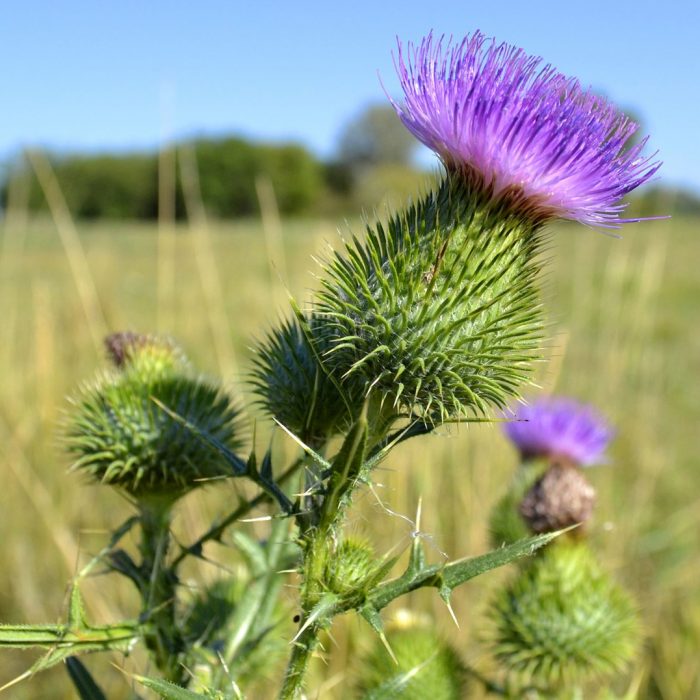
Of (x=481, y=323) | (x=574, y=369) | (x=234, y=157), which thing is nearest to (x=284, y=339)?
(x=481, y=323)

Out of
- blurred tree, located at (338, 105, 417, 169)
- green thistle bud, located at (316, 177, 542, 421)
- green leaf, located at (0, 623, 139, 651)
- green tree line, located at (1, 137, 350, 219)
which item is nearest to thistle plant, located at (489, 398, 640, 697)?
green thistle bud, located at (316, 177, 542, 421)

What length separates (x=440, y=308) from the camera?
1.63m

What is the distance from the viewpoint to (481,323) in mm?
1658

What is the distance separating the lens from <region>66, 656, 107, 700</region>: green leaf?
5.60 feet

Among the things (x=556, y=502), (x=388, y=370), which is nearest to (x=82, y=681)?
(x=388, y=370)

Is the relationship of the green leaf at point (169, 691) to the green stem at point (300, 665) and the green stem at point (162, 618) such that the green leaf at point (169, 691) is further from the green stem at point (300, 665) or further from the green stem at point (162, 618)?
the green stem at point (162, 618)

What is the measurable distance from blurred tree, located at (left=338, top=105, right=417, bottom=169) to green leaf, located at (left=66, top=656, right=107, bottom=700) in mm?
48810

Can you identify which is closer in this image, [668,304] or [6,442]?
[6,442]

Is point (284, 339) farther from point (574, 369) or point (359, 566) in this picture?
point (574, 369)

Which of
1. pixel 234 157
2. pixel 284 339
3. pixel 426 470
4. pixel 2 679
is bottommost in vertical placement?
pixel 2 679

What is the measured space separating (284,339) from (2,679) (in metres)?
3.17

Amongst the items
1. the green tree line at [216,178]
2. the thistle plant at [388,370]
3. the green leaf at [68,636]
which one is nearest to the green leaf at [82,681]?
the thistle plant at [388,370]

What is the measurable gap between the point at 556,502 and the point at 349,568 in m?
1.63

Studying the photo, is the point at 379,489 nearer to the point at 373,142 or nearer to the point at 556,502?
the point at 556,502
